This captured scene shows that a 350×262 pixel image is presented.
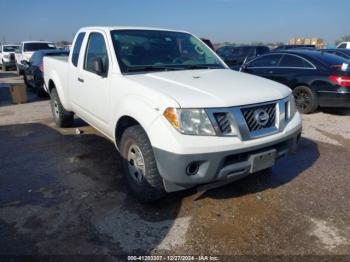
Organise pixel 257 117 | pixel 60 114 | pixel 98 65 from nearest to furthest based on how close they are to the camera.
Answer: pixel 257 117
pixel 98 65
pixel 60 114

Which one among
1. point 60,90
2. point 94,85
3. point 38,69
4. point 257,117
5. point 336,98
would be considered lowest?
point 336,98

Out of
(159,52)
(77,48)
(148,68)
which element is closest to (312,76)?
(159,52)

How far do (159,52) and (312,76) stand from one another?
16.1ft

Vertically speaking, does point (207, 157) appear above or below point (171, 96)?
below

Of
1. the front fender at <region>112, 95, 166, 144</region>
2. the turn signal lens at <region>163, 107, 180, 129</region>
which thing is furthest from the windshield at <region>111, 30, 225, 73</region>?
the turn signal lens at <region>163, 107, 180, 129</region>

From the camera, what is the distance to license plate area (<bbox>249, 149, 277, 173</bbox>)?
301 centimetres

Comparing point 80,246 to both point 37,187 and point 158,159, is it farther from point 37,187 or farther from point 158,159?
point 37,187

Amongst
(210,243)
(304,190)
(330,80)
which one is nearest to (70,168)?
(210,243)

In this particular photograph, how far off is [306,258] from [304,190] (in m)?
1.33

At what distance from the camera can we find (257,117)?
3.04 m

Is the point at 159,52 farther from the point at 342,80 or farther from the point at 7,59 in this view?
the point at 7,59

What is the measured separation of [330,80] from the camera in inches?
288

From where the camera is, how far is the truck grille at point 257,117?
2.98 metres

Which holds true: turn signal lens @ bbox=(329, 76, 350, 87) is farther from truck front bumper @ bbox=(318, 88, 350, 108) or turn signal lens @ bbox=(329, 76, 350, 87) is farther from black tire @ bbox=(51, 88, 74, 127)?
black tire @ bbox=(51, 88, 74, 127)
